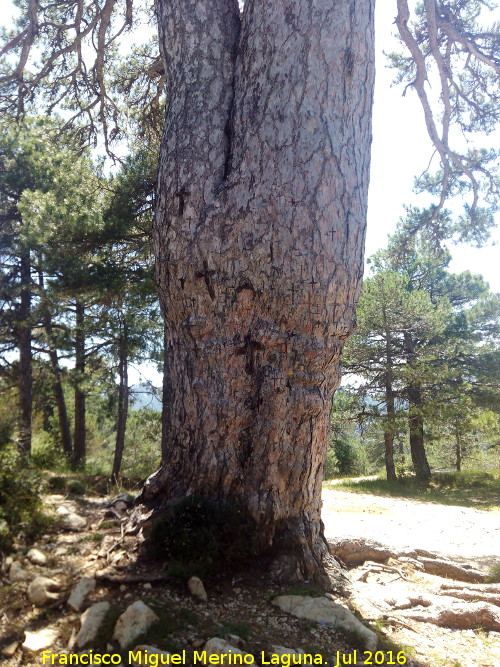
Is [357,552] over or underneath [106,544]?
underneath

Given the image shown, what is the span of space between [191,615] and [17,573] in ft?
3.19

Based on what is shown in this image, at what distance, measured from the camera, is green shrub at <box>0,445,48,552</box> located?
9.37 ft

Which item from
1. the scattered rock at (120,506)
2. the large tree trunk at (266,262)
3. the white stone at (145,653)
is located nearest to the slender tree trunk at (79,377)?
the scattered rock at (120,506)

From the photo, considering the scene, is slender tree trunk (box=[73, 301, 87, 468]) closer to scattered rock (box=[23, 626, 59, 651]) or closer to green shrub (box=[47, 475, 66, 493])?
green shrub (box=[47, 475, 66, 493])

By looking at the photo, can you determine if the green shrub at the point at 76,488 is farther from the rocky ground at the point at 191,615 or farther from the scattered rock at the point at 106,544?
the scattered rock at the point at 106,544

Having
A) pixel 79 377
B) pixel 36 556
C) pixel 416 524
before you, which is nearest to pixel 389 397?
pixel 416 524

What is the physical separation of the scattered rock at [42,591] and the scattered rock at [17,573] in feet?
0.32

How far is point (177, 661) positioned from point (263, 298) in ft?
5.93

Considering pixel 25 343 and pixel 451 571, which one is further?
pixel 25 343

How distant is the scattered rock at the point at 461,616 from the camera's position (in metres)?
3.00

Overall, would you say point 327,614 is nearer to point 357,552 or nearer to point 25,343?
point 357,552

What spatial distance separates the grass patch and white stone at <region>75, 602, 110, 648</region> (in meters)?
9.99

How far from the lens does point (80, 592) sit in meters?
2.41

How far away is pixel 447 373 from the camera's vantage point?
12.8 meters
